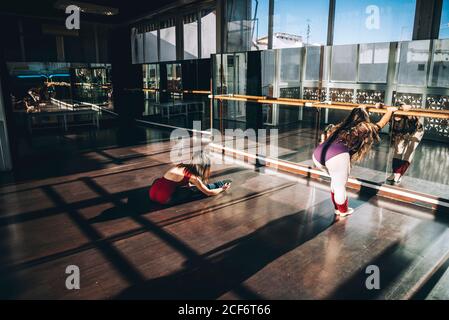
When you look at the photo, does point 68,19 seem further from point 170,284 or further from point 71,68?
point 170,284

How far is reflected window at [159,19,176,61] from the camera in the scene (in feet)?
30.7

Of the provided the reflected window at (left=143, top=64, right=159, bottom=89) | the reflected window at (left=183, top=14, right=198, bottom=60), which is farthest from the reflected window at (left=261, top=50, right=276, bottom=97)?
the reflected window at (left=143, top=64, right=159, bottom=89)

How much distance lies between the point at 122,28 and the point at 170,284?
10.6m

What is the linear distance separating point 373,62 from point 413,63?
4.09 feet

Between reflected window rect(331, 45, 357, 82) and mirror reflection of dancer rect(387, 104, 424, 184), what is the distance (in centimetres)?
544

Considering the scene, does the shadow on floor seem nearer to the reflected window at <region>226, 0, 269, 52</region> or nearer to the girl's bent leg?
the girl's bent leg

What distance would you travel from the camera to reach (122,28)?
10883 millimetres

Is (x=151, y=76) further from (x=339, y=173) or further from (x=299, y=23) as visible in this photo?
(x=339, y=173)

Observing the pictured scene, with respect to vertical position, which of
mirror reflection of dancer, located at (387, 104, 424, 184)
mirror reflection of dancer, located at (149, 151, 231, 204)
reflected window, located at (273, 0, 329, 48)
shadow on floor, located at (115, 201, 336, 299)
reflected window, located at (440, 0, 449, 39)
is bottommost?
shadow on floor, located at (115, 201, 336, 299)

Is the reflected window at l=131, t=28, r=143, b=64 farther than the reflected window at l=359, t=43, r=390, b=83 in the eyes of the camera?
Yes

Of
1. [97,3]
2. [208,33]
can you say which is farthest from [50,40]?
[208,33]

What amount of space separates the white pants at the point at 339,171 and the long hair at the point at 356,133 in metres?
0.15

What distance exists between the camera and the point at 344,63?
970 cm
